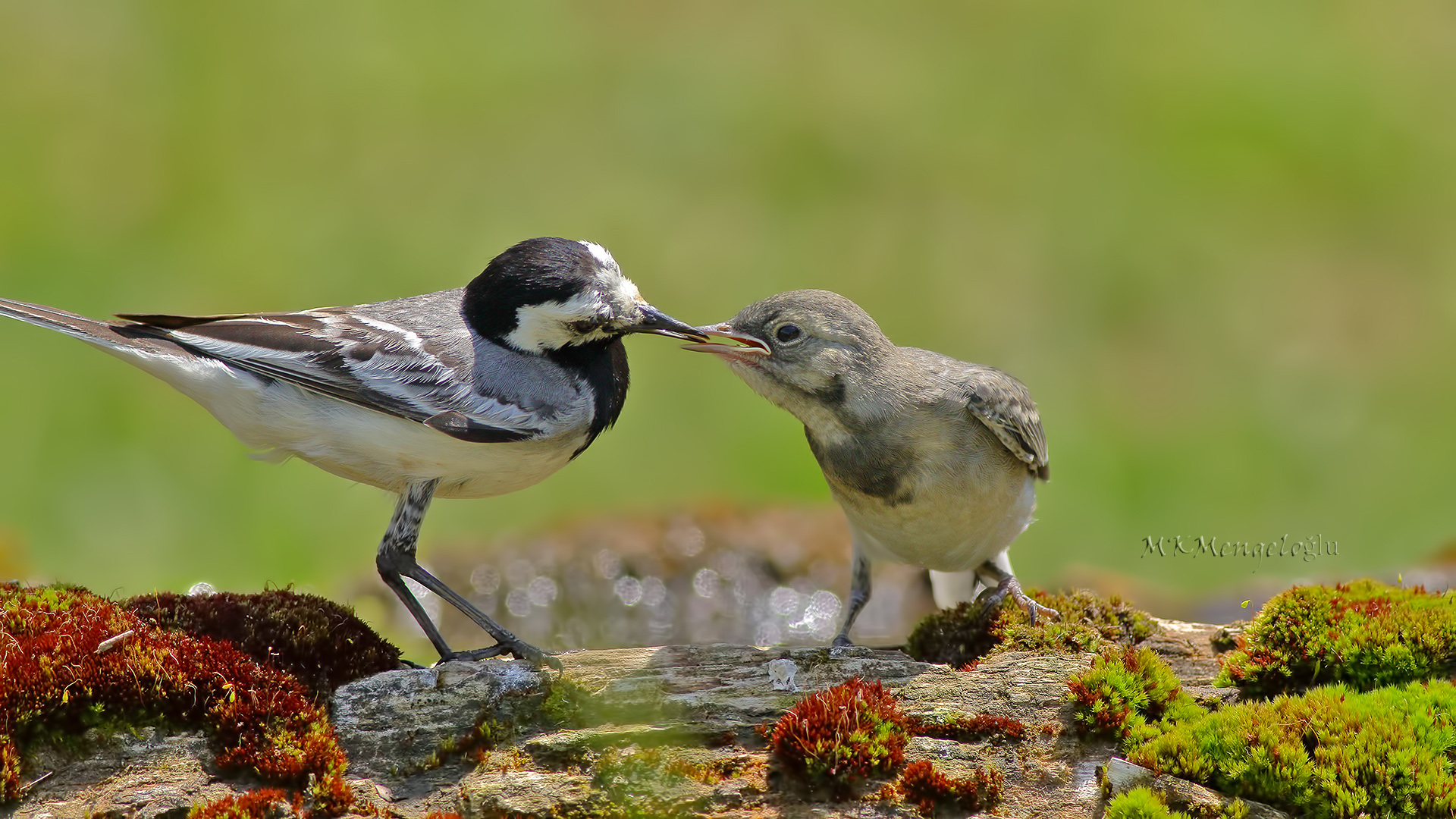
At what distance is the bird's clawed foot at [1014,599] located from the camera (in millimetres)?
7996

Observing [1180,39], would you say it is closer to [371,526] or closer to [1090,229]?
[1090,229]

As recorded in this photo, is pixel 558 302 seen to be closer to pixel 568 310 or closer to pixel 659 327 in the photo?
pixel 568 310

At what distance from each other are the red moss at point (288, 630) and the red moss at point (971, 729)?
10.1 ft

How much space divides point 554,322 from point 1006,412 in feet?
10.0

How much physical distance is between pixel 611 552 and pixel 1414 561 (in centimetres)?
853

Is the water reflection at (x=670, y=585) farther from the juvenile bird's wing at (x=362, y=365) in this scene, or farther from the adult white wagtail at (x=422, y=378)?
the juvenile bird's wing at (x=362, y=365)

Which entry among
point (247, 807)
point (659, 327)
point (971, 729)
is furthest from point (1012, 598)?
point (247, 807)

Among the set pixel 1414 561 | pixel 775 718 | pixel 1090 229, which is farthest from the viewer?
pixel 1090 229

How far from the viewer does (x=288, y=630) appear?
7.01 metres

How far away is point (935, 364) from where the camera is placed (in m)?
8.98

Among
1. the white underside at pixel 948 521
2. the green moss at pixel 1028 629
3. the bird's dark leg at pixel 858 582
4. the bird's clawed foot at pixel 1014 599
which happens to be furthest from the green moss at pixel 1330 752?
the bird's dark leg at pixel 858 582

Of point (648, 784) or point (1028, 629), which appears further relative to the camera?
point (1028, 629)

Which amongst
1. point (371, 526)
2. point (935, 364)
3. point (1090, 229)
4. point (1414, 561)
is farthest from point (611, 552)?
point (1090, 229)

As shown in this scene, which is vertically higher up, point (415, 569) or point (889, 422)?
point (889, 422)
